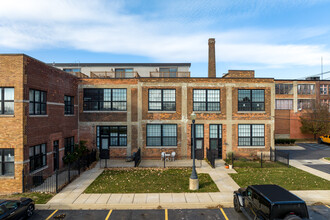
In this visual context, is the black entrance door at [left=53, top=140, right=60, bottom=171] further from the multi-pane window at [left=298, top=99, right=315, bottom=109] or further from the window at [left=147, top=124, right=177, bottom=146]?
the multi-pane window at [left=298, top=99, right=315, bottom=109]

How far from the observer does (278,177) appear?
15.5 m

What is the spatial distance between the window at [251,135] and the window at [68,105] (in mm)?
17772

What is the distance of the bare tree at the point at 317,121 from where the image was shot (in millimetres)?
35219

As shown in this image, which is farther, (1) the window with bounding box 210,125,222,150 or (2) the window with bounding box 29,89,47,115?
(1) the window with bounding box 210,125,222,150

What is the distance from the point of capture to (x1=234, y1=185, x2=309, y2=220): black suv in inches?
285

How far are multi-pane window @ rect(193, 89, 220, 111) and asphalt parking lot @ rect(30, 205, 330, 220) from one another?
12.3m

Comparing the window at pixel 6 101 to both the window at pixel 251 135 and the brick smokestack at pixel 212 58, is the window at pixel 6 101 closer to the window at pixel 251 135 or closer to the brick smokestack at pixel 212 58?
the window at pixel 251 135

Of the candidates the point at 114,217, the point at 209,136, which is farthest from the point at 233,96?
the point at 114,217

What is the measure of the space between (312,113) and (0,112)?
44.5 meters

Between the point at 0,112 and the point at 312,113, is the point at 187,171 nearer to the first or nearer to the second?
the point at 0,112

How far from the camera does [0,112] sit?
41.8 ft

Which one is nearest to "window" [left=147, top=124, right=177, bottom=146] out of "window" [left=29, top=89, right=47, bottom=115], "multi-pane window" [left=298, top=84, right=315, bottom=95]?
"window" [left=29, top=89, right=47, bottom=115]

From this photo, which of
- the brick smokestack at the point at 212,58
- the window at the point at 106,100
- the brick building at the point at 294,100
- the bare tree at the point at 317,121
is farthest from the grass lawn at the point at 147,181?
the bare tree at the point at 317,121

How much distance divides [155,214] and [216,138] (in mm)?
13180
